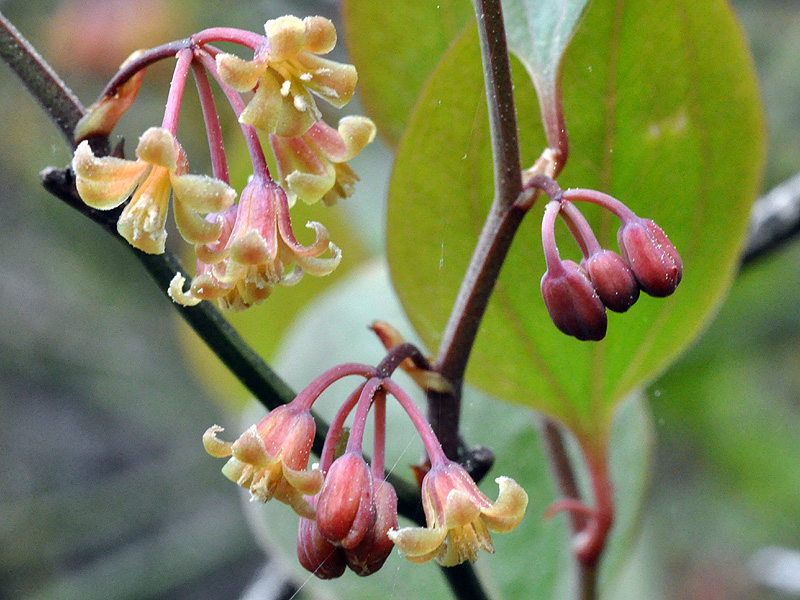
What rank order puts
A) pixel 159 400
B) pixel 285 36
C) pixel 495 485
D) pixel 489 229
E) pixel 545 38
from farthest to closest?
1. pixel 159 400
2. pixel 495 485
3. pixel 545 38
4. pixel 489 229
5. pixel 285 36

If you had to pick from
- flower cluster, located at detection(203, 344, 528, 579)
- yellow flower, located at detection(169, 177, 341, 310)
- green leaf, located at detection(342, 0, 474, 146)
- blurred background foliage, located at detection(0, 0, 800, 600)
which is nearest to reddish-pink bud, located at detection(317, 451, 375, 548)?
flower cluster, located at detection(203, 344, 528, 579)

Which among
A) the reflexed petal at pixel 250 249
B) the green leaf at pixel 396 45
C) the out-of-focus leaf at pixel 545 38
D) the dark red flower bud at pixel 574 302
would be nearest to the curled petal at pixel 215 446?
the reflexed petal at pixel 250 249

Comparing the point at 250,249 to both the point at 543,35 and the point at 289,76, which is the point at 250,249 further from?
the point at 543,35

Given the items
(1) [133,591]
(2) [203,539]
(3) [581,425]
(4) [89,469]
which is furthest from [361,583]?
(4) [89,469]

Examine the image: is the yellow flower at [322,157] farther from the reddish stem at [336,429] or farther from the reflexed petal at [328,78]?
the reddish stem at [336,429]

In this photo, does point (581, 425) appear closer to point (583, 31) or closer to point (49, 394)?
point (583, 31)

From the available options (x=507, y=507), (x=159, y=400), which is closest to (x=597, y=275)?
(x=507, y=507)

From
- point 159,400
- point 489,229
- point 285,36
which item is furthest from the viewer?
point 159,400
